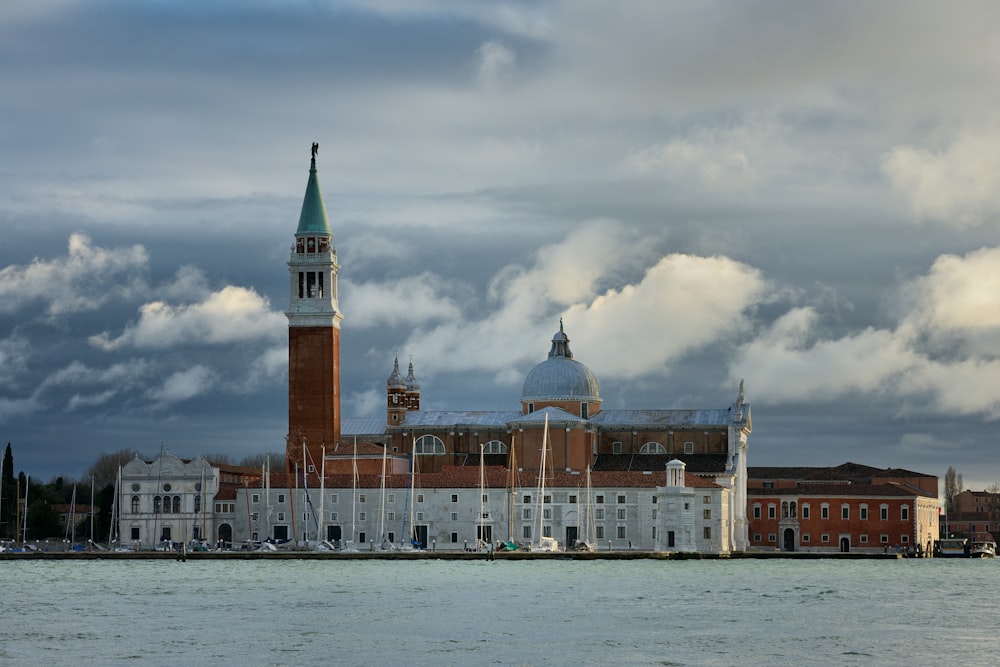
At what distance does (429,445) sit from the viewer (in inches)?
3711

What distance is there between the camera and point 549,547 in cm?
8062

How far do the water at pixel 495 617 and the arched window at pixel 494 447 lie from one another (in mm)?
24094

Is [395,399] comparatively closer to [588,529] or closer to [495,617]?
[588,529]

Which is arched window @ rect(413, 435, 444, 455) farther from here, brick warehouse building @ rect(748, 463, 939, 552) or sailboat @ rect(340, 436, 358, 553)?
brick warehouse building @ rect(748, 463, 939, 552)

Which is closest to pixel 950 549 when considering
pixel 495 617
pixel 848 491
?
pixel 848 491

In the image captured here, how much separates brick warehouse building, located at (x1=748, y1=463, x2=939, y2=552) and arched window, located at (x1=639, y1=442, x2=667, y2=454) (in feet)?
20.3

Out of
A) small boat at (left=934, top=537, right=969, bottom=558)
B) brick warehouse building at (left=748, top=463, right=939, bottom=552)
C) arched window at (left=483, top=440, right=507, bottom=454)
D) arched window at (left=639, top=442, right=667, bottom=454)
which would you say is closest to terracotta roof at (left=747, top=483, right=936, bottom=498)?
brick warehouse building at (left=748, top=463, right=939, bottom=552)

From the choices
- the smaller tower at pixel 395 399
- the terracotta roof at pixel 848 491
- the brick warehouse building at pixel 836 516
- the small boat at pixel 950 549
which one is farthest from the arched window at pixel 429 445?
the small boat at pixel 950 549

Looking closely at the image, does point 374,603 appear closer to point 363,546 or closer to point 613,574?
point 613,574

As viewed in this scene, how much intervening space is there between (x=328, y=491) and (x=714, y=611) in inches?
1701

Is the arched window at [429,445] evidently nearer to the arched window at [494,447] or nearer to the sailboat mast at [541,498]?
the arched window at [494,447]

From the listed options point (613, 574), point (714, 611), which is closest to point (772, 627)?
point (714, 611)

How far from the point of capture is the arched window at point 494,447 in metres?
92.2

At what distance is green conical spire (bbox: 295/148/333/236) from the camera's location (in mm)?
91500
